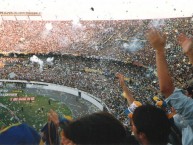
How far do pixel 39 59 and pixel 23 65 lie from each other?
1.50 m

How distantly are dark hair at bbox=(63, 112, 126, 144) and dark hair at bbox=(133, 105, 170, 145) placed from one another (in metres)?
0.18

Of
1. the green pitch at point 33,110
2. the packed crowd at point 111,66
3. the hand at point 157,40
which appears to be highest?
the packed crowd at point 111,66

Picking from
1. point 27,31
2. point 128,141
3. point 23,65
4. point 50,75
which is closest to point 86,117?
point 128,141

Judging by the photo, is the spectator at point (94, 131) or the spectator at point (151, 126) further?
the spectator at point (151, 126)

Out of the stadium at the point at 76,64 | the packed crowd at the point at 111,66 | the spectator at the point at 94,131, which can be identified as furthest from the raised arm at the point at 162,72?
the packed crowd at the point at 111,66

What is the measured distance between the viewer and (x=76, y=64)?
2780 cm

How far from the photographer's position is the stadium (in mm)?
20859

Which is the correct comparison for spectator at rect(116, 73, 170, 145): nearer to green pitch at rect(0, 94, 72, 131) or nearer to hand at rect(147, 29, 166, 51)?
hand at rect(147, 29, 166, 51)

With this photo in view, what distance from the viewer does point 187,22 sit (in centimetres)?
2941

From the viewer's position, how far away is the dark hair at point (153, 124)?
8.48 ft

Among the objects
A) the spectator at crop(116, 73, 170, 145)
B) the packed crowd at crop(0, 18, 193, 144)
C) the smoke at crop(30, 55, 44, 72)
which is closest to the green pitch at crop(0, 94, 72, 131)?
the packed crowd at crop(0, 18, 193, 144)

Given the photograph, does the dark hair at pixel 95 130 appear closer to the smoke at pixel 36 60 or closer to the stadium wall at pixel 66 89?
the stadium wall at pixel 66 89

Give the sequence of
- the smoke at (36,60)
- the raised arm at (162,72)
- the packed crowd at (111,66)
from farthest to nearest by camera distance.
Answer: the smoke at (36,60) < the packed crowd at (111,66) < the raised arm at (162,72)

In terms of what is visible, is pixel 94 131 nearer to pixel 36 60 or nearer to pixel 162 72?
pixel 162 72
